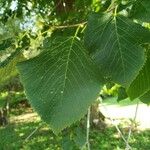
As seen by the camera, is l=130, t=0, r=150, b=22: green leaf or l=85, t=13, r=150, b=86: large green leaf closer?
l=85, t=13, r=150, b=86: large green leaf

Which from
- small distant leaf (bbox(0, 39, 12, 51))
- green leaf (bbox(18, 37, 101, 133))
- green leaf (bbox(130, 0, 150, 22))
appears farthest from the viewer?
small distant leaf (bbox(0, 39, 12, 51))

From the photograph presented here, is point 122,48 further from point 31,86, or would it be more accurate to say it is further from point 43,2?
point 43,2

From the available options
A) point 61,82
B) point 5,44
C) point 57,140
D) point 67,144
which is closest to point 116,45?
point 61,82

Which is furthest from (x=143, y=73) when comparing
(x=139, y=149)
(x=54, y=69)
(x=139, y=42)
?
(x=139, y=149)

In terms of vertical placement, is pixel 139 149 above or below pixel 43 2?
below

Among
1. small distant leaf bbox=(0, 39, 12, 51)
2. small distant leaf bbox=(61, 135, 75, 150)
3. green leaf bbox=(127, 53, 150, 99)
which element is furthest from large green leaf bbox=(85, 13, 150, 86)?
small distant leaf bbox=(61, 135, 75, 150)

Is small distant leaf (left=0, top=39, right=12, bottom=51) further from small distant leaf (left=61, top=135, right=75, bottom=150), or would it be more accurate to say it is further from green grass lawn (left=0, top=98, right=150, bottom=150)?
green grass lawn (left=0, top=98, right=150, bottom=150)
